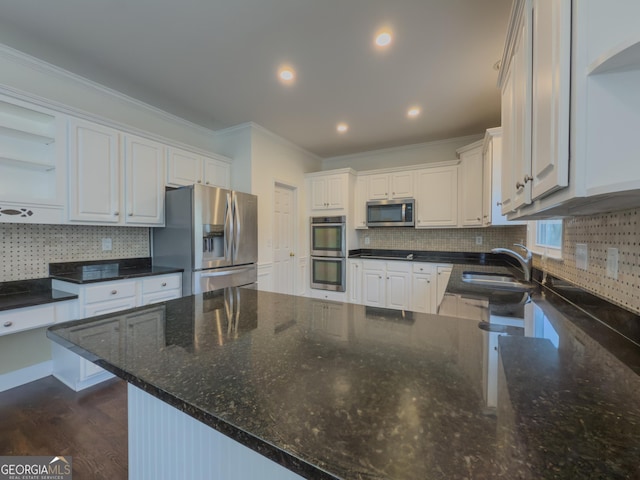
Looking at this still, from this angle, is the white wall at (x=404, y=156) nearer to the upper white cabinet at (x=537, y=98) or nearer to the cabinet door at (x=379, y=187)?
the cabinet door at (x=379, y=187)

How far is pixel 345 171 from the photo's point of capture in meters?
4.32

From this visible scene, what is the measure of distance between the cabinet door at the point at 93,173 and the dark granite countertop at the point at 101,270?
471 mm

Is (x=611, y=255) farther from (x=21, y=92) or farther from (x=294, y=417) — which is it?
(x=21, y=92)

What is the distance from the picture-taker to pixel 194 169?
10.4 feet

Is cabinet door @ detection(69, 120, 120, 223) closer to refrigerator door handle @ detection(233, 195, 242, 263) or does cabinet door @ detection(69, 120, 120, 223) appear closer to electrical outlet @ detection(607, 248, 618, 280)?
refrigerator door handle @ detection(233, 195, 242, 263)

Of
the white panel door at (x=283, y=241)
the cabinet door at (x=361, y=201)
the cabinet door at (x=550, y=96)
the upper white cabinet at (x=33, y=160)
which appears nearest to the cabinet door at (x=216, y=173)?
the white panel door at (x=283, y=241)

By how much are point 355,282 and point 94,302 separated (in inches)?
122

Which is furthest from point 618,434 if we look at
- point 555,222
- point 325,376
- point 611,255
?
point 555,222

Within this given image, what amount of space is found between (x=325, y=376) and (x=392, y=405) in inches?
6.9

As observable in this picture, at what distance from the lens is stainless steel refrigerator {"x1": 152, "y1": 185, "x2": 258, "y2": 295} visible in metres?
2.72

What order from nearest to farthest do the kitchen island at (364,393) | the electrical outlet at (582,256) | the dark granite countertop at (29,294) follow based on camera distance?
the kitchen island at (364,393)
the electrical outlet at (582,256)
the dark granite countertop at (29,294)

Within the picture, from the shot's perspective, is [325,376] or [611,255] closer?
[325,376]

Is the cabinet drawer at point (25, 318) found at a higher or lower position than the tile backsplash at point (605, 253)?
lower

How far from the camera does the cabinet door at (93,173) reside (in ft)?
7.39
